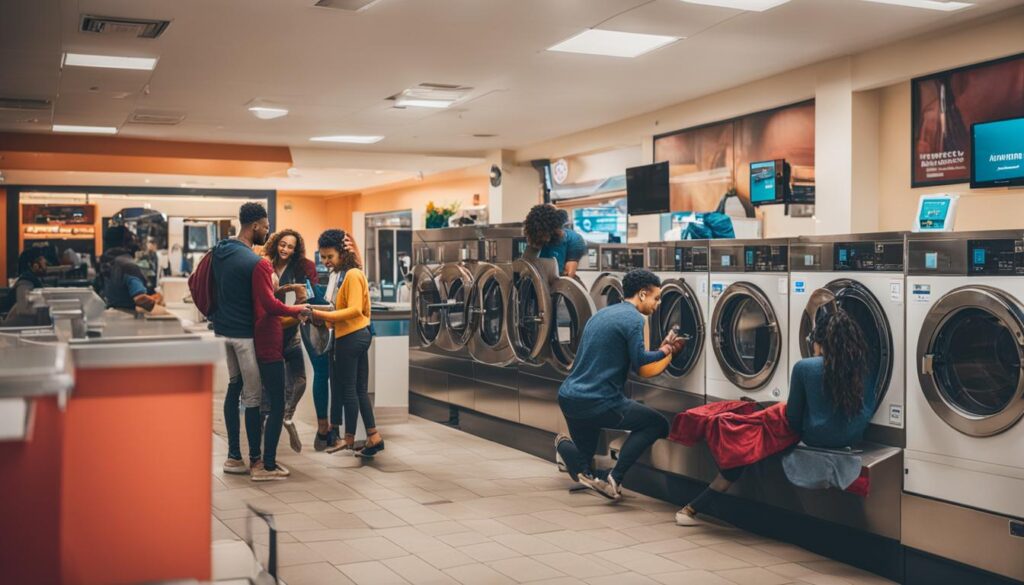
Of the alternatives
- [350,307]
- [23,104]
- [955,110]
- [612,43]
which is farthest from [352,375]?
[23,104]

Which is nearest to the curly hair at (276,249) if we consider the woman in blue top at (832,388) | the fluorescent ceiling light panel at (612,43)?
the fluorescent ceiling light panel at (612,43)

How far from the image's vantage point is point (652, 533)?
493cm

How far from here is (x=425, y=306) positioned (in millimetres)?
8508

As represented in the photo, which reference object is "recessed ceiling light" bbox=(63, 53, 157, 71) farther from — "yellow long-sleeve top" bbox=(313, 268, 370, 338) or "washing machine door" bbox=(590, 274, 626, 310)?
"washing machine door" bbox=(590, 274, 626, 310)

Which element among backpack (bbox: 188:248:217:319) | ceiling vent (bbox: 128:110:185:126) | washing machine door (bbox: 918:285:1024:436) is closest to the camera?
washing machine door (bbox: 918:285:1024:436)

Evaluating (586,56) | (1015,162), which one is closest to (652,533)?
(1015,162)

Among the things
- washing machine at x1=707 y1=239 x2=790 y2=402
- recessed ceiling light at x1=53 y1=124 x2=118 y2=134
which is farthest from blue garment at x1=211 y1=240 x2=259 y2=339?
recessed ceiling light at x1=53 y1=124 x2=118 y2=134

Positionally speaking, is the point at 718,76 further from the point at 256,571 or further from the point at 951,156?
the point at 256,571

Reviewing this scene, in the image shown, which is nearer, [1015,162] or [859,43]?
[1015,162]

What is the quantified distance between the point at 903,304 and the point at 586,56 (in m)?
3.93

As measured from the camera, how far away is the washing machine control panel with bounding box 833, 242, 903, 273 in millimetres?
4300

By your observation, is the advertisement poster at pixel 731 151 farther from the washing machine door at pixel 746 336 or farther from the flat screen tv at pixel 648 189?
the washing machine door at pixel 746 336

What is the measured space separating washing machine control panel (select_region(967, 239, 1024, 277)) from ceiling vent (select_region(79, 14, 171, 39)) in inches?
199

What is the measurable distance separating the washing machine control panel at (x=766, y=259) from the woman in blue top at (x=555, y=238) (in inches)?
61.5
